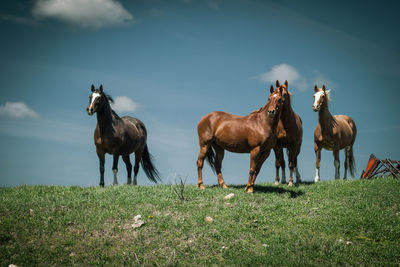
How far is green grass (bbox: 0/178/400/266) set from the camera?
8.09 metres

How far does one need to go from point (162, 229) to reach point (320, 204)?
499 centimetres

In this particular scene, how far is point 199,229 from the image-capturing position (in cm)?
910

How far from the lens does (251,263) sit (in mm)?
7852

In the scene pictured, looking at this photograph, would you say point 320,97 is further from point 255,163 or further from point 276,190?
point 255,163

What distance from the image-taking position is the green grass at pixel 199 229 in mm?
8086

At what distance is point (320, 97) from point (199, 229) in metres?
9.03

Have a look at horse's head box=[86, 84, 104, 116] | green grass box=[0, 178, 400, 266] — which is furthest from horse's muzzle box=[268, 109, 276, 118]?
horse's head box=[86, 84, 104, 116]

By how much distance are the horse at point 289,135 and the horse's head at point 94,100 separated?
671cm

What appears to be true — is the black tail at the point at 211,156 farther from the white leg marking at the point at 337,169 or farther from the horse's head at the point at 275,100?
the white leg marking at the point at 337,169

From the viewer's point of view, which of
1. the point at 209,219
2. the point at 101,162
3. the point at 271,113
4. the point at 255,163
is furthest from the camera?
the point at 101,162

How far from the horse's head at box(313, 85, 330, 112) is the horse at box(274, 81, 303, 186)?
1.27 meters

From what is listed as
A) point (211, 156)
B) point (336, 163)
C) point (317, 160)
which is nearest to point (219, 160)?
point (211, 156)

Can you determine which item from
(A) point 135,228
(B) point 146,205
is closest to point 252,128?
(B) point 146,205

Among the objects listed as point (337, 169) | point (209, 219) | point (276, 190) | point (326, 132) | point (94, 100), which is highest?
point (94, 100)
